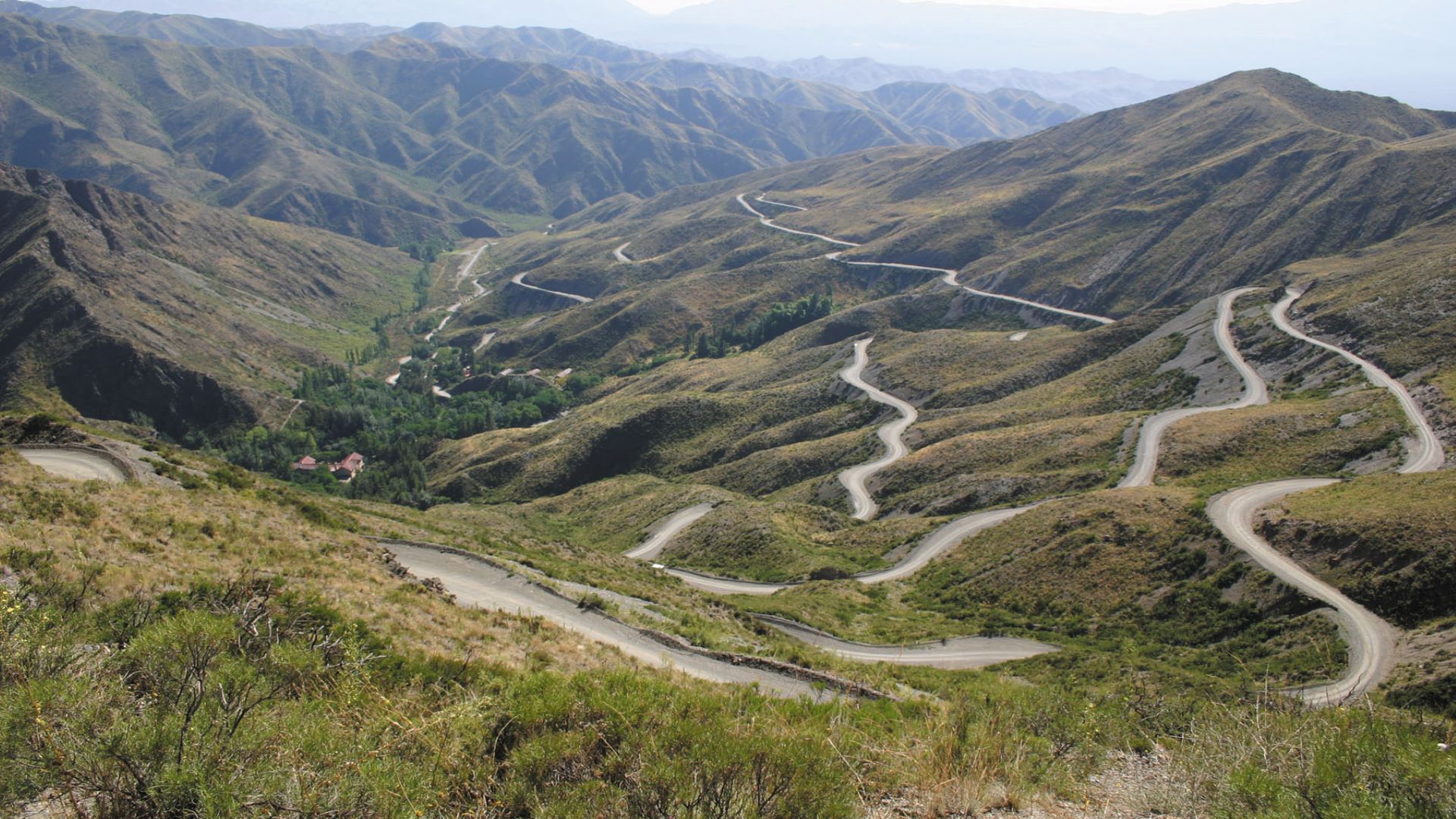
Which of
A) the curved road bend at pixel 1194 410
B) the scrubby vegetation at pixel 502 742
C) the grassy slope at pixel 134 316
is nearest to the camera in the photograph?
the scrubby vegetation at pixel 502 742

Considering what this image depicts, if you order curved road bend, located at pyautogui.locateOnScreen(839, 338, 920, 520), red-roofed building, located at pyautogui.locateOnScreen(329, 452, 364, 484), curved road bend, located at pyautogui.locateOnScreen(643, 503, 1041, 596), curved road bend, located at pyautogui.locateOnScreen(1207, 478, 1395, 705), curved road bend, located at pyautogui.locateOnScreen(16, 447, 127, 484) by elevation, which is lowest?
red-roofed building, located at pyautogui.locateOnScreen(329, 452, 364, 484)

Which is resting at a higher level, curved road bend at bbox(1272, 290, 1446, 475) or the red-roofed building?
curved road bend at bbox(1272, 290, 1446, 475)

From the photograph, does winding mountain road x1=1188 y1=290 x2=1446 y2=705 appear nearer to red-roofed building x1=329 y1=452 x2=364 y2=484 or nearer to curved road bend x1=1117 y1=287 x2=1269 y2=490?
curved road bend x1=1117 y1=287 x2=1269 y2=490

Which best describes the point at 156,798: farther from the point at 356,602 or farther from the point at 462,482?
the point at 462,482

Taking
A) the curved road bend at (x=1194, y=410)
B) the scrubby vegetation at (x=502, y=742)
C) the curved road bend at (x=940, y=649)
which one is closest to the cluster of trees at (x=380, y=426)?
the curved road bend at (x=940, y=649)

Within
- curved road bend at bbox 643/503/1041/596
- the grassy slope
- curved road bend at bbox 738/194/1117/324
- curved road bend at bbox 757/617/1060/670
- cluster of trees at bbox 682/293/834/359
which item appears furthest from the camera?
cluster of trees at bbox 682/293/834/359

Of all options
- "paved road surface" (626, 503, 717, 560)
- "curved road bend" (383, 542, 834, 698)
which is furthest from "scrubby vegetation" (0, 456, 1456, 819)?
"paved road surface" (626, 503, 717, 560)

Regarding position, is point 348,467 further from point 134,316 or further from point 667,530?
point 667,530

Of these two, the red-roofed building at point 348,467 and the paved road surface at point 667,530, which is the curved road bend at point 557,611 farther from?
the red-roofed building at point 348,467
